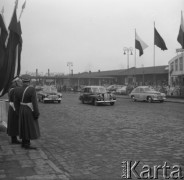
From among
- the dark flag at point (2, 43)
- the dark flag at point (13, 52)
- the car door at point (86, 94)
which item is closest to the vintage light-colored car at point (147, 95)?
the car door at point (86, 94)

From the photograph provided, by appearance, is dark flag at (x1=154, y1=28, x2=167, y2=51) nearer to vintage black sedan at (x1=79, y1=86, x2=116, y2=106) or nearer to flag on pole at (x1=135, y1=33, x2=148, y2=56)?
flag on pole at (x1=135, y1=33, x2=148, y2=56)

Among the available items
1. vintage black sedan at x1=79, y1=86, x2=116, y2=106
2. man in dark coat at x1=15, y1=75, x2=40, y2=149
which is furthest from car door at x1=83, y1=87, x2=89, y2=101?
man in dark coat at x1=15, y1=75, x2=40, y2=149

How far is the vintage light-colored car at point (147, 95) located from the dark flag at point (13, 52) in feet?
71.0

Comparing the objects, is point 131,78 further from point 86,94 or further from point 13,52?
point 13,52

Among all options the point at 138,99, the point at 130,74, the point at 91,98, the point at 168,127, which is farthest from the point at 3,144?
the point at 130,74

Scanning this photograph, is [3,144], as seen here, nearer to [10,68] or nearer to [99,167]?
[10,68]

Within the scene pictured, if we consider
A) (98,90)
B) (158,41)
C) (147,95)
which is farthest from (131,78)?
(98,90)

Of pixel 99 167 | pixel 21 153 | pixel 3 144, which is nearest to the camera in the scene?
pixel 99 167

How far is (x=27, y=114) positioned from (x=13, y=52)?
1647 mm

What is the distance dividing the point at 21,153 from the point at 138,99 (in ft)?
73.6

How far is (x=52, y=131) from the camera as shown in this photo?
35.6ft

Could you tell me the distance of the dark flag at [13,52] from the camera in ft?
21.3

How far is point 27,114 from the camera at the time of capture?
299 inches

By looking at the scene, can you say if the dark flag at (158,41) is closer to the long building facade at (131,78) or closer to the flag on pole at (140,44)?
the flag on pole at (140,44)
